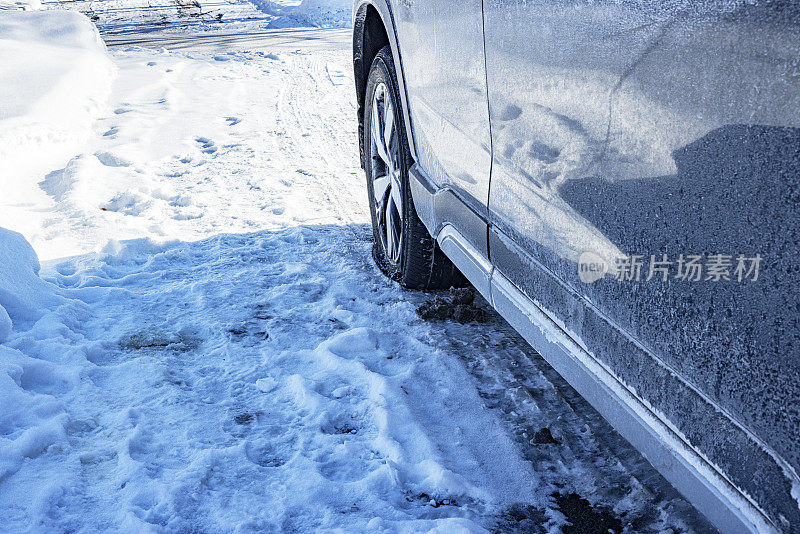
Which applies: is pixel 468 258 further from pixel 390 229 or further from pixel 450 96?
pixel 390 229

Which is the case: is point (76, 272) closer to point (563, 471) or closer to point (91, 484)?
point (91, 484)

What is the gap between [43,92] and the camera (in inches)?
237

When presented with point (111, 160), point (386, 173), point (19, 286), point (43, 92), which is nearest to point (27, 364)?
point (19, 286)

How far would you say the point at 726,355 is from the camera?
40.0 inches

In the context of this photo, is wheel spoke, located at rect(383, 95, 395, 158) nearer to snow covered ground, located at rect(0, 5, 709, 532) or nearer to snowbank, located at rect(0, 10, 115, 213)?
snow covered ground, located at rect(0, 5, 709, 532)

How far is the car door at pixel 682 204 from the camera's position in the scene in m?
0.90

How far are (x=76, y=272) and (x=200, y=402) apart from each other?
4.52 feet

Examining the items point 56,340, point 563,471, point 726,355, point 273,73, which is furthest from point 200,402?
point 273,73

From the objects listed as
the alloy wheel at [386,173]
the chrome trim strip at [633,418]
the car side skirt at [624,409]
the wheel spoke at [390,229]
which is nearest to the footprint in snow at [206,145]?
the alloy wheel at [386,173]

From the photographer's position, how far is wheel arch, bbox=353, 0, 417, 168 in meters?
2.65

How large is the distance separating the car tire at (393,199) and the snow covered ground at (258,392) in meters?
0.14
